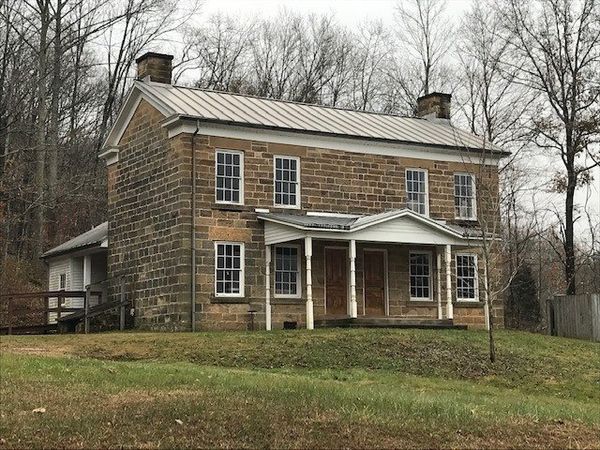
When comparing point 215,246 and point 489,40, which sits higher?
point 489,40

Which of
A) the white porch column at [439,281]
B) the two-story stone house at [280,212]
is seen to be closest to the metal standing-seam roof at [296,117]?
the two-story stone house at [280,212]

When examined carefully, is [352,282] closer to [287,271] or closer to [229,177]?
[287,271]

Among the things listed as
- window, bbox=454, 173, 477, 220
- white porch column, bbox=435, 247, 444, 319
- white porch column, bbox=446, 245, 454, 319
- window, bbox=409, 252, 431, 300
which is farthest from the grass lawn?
window, bbox=454, 173, 477, 220

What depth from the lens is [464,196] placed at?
31.4m

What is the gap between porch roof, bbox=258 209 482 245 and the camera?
25797mm

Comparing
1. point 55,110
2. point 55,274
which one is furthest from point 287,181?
point 55,110

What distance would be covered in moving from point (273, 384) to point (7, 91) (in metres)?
26.6

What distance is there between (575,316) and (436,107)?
30.8ft

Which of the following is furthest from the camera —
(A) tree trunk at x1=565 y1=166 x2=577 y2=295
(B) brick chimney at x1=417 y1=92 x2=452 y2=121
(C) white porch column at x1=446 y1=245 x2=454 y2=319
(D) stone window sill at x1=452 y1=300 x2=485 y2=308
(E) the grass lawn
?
(A) tree trunk at x1=565 y1=166 x2=577 y2=295

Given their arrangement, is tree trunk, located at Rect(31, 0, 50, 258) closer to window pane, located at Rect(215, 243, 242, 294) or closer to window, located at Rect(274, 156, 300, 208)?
window, located at Rect(274, 156, 300, 208)

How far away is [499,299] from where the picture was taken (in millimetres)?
31844

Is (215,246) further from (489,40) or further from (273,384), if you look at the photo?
(489,40)

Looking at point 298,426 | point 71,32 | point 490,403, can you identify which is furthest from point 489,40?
point 298,426

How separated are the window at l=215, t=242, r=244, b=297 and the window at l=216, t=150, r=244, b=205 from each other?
1372 mm
